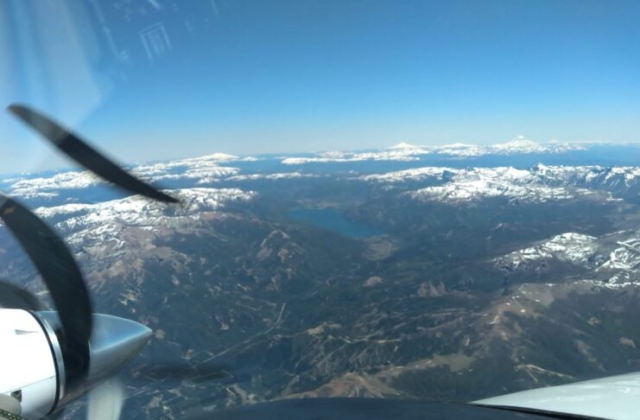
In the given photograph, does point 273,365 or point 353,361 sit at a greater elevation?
point 273,365

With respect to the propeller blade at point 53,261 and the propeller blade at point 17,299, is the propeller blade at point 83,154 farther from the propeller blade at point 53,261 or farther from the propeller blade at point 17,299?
the propeller blade at point 17,299

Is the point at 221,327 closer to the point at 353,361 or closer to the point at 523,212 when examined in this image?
the point at 353,361

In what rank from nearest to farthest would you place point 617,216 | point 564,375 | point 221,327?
point 221,327
point 564,375
point 617,216

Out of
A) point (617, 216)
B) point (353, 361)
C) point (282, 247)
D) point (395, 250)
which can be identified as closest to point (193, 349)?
point (353, 361)

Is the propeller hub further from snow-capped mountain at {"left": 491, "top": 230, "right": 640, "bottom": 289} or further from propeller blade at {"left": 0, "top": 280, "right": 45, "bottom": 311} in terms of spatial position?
snow-capped mountain at {"left": 491, "top": 230, "right": 640, "bottom": 289}

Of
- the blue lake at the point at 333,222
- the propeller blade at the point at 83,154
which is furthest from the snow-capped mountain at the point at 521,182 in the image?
the propeller blade at the point at 83,154

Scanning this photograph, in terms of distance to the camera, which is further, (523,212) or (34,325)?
(523,212)

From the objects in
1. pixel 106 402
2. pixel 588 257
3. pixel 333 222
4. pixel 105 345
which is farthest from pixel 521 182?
pixel 105 345
